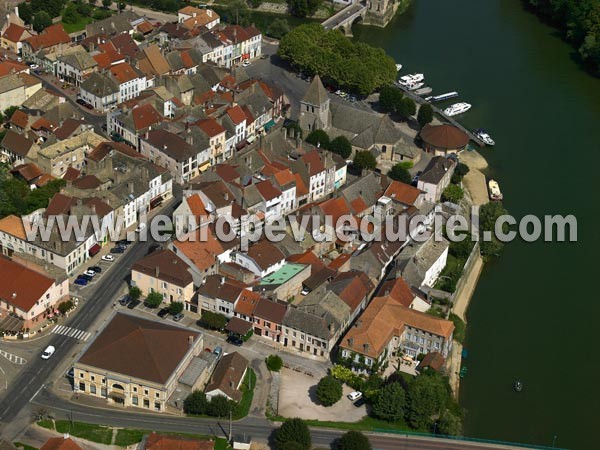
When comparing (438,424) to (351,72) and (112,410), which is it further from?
(351,72)

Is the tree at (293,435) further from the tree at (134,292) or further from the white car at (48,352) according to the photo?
the tree at (134,292)

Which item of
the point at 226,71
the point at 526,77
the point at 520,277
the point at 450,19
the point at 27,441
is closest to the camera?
the point at 27,441

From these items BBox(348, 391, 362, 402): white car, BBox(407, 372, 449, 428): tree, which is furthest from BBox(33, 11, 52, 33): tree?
BBox(407, 372, 449, 428): tree

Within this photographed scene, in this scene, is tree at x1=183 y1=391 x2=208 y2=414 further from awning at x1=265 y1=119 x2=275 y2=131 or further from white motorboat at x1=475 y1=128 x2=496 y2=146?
white motorboat at x1=475 y1=128 x2=496 y2=146

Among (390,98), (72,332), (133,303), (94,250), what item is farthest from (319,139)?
(72,332)

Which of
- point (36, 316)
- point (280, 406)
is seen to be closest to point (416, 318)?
point (280, 406)

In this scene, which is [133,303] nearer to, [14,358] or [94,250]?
[94,250]
